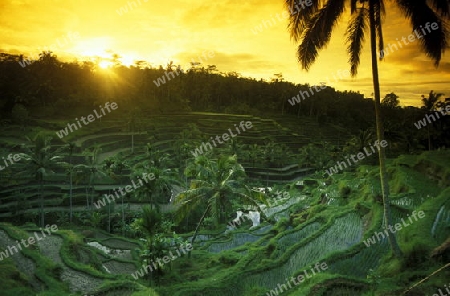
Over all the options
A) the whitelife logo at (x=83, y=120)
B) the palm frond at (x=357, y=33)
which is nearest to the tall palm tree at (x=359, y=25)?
the palm frond at (x=357, y=33)

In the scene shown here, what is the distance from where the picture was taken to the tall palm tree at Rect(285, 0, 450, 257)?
29.8ft

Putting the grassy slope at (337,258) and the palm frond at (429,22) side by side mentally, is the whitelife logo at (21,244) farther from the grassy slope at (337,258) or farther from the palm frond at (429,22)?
the palm frond at (429,22)

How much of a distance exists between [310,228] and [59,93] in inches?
2303

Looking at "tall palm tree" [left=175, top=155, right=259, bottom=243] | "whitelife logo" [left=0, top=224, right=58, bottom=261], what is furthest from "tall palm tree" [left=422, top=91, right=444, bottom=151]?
"whitelife logo" [left=0, top=224, right=58, bottom=261]

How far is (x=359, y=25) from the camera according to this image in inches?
404

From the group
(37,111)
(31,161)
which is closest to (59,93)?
(37,111)

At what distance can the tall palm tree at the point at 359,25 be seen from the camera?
9070mm

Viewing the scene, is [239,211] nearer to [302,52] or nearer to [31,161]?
[31,161]

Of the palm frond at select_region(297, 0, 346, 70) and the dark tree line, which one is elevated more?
the dark tree line

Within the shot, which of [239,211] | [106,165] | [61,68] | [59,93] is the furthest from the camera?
[61,68]

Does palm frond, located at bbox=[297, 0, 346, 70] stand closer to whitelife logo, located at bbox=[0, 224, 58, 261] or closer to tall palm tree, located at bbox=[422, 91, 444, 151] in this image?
whitelife logo, located at bbox=[0, 224, 58, 261]

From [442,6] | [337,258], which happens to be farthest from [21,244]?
[442,6]

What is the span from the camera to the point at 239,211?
37844mm

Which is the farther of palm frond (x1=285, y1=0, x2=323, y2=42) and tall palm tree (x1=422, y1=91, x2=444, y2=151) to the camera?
tall palm tree (x1=422, y1=91, x2=444, y2=151)
